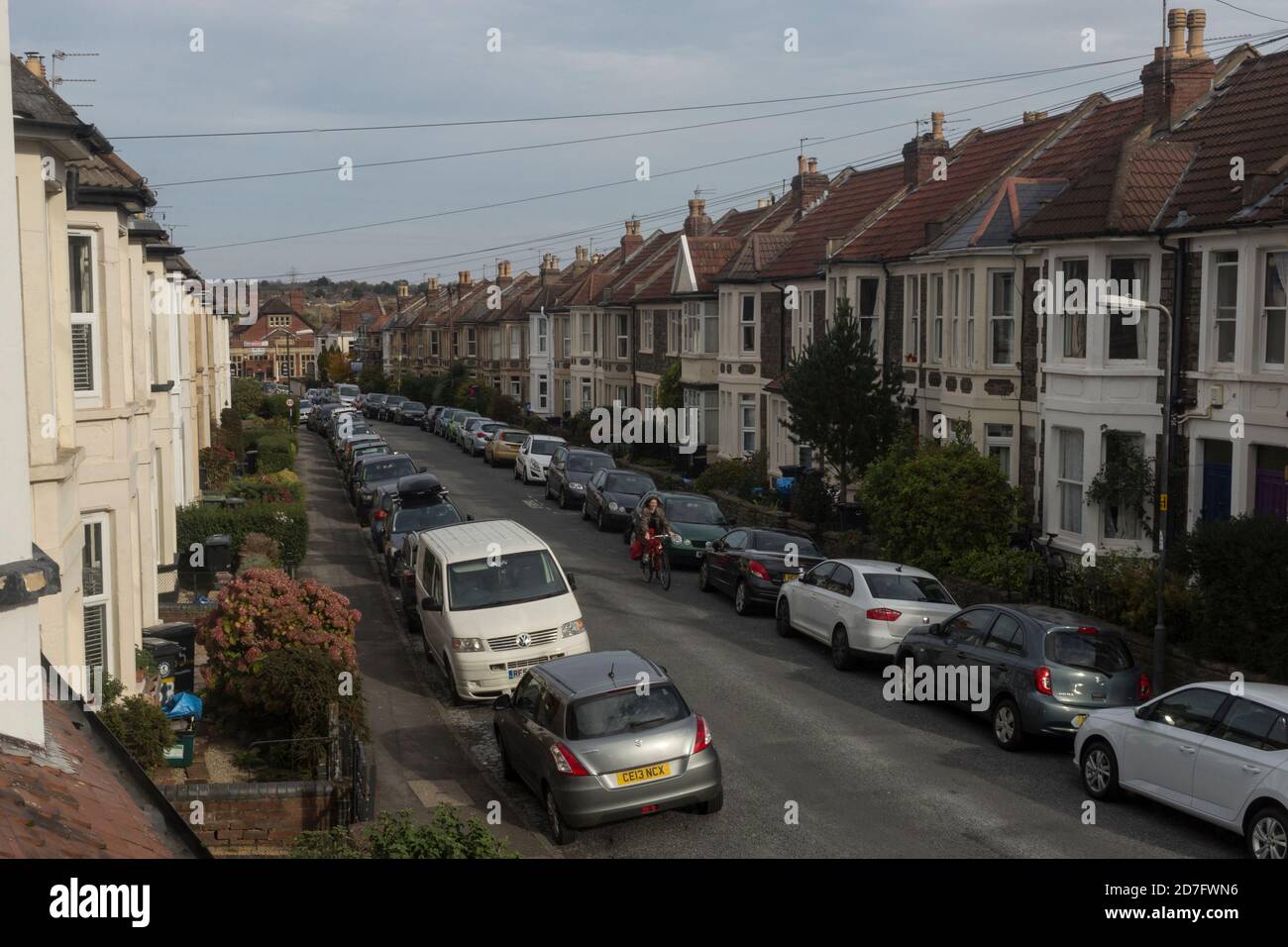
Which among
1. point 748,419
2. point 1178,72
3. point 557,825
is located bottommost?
point 557,825

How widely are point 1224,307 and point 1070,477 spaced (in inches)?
170

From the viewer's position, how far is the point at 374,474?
113 ft

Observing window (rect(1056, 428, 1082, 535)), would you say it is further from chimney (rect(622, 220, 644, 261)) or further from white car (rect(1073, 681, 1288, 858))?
chimney (rect(622, 220, 644, 261))

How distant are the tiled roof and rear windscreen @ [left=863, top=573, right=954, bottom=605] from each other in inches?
484

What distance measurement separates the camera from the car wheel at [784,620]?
20656 millimetres

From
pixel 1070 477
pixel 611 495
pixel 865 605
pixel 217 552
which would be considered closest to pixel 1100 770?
pixel 865 605

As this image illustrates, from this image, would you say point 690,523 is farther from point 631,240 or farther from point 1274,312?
point 631,240

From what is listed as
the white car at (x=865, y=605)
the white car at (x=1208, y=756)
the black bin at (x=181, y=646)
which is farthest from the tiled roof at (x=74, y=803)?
the white car at (x=865, y=605)

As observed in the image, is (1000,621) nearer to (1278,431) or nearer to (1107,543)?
(1278,431)

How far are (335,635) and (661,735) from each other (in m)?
4.61

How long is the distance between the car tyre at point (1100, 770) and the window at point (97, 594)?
979cm

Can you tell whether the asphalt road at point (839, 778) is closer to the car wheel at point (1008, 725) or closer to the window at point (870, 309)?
the car wheel at point (1008, 725)

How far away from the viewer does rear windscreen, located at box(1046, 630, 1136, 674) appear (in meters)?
14.5
